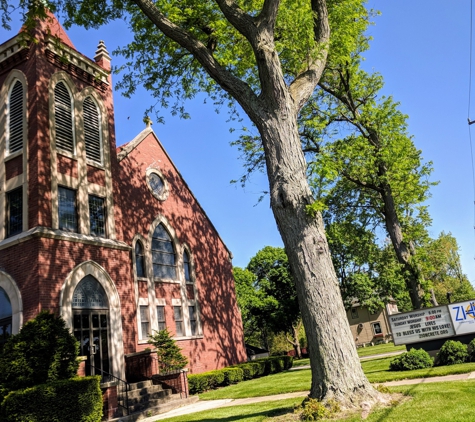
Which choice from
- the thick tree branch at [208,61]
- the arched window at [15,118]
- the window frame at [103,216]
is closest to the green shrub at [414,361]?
the thick tree branch at [208,61]

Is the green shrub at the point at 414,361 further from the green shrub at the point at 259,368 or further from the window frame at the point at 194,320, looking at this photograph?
the window frame at the point at 194,320

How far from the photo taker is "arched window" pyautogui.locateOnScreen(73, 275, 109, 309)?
1418cm

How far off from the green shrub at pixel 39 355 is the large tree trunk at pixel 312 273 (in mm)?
6884

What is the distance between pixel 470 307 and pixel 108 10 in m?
13.8

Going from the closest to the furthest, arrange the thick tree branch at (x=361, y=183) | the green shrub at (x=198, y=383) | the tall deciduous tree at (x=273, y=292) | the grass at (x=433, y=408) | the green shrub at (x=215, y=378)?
1. the grass at (x=433, y=408)
2. the green shrub at (x=198, y=383)
3. the green shrub at (x=215, y=378)
4. the thick tree branch at (x=361, y=183)
5. the tall deciduous tree at (x=273, y=292)

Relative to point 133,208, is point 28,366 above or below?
below

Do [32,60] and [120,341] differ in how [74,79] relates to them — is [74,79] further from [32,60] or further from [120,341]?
[120,341]

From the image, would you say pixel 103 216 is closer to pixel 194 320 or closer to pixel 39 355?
pixel 39 355

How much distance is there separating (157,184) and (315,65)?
14.5 metres

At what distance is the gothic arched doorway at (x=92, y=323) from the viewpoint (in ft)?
45.8

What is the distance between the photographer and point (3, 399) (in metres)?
9.77

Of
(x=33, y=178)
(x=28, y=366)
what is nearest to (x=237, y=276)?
(x=33, y=178)

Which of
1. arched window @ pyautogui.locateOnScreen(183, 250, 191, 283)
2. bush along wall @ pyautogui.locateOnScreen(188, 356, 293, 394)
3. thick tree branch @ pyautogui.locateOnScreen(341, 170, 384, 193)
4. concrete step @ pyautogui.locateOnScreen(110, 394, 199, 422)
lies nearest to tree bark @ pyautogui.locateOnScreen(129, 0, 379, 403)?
concrete step @ pyautogui.locateOnScreen(110, 394, 199, 422)

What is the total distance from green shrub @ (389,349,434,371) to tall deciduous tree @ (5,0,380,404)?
22.6ft
